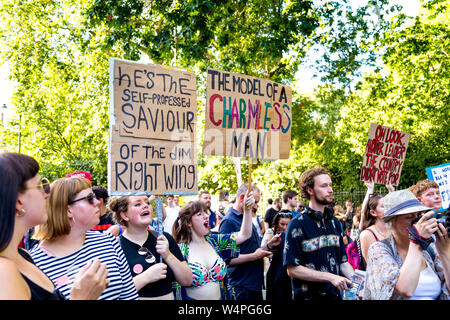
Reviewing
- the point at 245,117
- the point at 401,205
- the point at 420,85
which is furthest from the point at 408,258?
the point at 420,85

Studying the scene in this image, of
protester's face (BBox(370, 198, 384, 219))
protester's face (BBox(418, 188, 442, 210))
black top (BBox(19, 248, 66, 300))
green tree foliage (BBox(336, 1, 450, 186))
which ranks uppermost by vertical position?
green tree foliage (BBox(336, 1, 450, 186))

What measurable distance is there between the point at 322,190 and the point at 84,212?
85.3 inches

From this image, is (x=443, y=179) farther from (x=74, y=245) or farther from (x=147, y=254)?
(x=74, y=245)

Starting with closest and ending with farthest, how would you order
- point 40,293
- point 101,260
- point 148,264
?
1. point 40,293
2. point 101,260
3. point 148,264

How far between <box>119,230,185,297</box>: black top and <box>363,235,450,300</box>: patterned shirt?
1503 millimetres

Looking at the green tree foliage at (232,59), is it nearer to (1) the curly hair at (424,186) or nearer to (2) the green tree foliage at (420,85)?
(2) the green tree foliage at (420,85)

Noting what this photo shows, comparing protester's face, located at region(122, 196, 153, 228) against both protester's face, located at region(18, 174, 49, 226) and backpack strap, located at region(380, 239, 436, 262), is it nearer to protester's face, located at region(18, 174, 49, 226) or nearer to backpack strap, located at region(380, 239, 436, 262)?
protester's face, located at region(18, 174, 49, 226)

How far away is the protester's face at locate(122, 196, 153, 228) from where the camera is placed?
12.4ft

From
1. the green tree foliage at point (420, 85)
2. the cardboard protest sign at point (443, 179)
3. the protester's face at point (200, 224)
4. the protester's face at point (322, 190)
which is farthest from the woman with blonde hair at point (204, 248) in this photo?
the green tree foliage at point (420, 85)

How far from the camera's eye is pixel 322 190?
13.8 feet

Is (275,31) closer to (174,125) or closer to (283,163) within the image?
(174,125)

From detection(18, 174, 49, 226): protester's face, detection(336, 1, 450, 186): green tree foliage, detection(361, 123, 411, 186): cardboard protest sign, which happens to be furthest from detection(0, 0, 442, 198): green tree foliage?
detection(18, 174, 49, 226): protester's face
